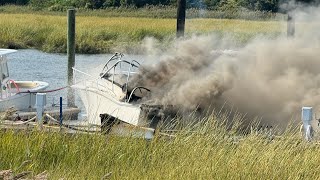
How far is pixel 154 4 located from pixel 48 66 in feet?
82.9

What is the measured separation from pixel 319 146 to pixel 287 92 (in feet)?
15.7

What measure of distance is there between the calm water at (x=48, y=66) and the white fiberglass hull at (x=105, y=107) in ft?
7.28

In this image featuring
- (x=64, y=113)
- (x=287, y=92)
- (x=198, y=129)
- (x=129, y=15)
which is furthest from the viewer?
(x=129, y=15)

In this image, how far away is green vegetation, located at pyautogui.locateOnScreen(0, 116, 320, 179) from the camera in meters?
9.67

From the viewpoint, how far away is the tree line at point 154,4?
126 feet

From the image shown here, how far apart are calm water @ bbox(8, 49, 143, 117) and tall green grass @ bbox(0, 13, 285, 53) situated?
134 centimetres

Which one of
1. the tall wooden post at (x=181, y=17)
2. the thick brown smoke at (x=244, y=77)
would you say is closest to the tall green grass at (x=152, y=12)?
the tall wooden post at (x=181, y=17)

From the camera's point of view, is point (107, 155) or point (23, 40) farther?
point (23, 40)

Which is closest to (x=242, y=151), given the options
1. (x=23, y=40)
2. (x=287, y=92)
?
(x=287, y=92)

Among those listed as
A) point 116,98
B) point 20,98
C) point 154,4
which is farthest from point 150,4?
point 116,98

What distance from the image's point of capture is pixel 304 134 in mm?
11852

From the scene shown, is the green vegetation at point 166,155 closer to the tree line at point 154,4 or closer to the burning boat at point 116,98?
the burning boat at point 116,98

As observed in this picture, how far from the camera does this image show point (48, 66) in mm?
30438

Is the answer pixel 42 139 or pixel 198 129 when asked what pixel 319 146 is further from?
pixel 42 139
